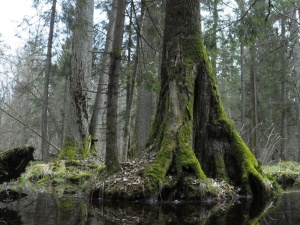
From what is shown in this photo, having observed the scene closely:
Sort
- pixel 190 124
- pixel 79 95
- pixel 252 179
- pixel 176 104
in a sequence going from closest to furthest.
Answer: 1. pixel 252 179
2. pixel 190 124
3. pixel 176 104
4. pixel 79 95

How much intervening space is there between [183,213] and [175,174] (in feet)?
4.53

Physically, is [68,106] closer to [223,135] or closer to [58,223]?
[223,135]

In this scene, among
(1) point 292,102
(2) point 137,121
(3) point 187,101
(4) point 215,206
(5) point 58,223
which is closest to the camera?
(5) point 58,223

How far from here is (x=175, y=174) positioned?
17.0 ft

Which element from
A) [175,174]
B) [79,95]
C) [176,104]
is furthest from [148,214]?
[79,95]

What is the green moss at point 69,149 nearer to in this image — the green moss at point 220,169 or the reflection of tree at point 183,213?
the green moss at point 220,169

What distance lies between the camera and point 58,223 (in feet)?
10.2

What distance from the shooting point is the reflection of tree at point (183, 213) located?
3291 millimetres

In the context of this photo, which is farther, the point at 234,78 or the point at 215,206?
the point at 234,78

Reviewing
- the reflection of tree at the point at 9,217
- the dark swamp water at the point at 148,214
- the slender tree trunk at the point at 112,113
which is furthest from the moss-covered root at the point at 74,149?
the reflection of tree at the point at 9,217

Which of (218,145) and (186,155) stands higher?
(218,145)

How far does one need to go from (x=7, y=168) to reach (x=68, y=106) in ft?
17.8

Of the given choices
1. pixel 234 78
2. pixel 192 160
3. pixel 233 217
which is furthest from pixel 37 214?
pixel 234 78

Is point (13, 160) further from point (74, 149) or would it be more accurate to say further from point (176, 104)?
point (74, 149)
